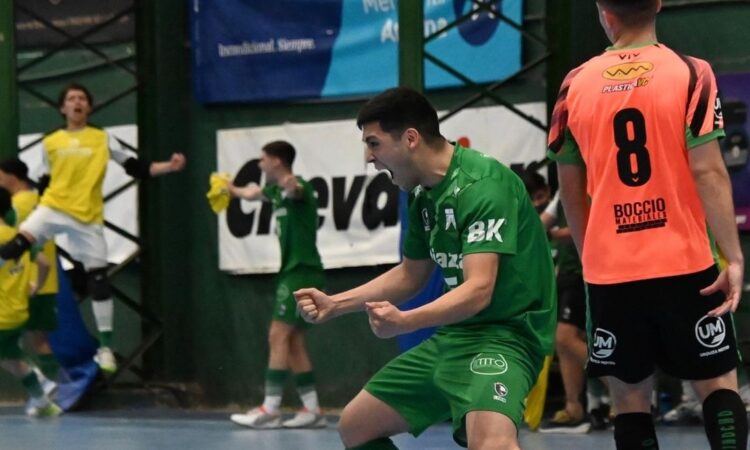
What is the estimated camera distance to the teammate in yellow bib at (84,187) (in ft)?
32.7

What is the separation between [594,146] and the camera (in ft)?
13.3

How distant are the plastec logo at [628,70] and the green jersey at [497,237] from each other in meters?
0.44

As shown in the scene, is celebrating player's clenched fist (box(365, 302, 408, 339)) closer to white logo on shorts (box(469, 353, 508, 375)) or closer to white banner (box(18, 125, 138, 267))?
white logo on shorts (box(469, 353, 508, 375))

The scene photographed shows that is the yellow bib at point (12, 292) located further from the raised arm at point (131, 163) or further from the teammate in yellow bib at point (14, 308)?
the raised arm at point (131, 163)

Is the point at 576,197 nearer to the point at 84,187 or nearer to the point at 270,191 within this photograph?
the point at 270,191

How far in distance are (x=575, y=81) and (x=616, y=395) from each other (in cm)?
94

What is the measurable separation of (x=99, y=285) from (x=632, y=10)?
6724 mm

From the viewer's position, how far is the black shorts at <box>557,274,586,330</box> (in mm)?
8297

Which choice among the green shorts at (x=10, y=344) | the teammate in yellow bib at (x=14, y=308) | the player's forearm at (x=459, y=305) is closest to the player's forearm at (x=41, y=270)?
the teammate in yellow bib at (x=14, y=308)

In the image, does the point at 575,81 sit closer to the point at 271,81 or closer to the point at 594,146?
the point at 594,146

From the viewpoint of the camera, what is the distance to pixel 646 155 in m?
3.97

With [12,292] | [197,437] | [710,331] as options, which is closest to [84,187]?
[12,292]

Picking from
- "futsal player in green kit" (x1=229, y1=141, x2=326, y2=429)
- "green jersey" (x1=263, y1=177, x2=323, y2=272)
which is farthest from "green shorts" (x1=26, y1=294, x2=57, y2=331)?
"green jersey" (x1=263, y1=177, x2=323, y2=272)

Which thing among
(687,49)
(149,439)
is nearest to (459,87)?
(687,49)
